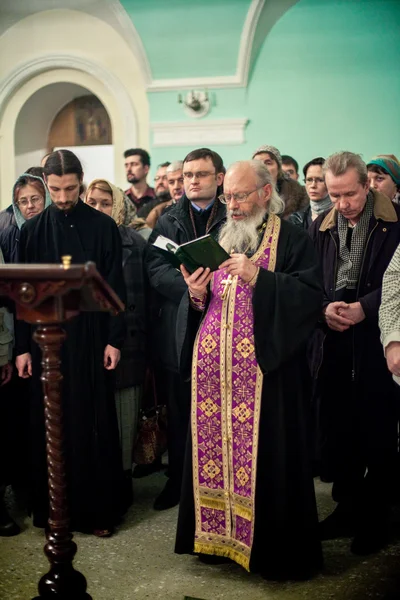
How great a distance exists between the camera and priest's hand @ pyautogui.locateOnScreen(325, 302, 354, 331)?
3.78m

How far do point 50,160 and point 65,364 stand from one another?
3.62 ft

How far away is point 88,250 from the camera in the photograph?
158 inches

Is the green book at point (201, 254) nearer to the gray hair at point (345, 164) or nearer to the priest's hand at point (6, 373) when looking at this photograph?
the gray hair at point (345, 164)

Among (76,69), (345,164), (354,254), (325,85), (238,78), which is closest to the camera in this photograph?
(345,164)

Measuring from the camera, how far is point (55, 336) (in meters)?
2.63

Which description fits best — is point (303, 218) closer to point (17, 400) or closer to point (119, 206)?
point (119, 206)

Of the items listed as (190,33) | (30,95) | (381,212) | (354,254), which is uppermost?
(190,33)

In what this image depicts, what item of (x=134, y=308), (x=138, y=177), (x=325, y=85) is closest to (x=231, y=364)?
(x=134, y=308)

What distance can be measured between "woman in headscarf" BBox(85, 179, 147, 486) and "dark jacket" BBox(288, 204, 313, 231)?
117 centimetres

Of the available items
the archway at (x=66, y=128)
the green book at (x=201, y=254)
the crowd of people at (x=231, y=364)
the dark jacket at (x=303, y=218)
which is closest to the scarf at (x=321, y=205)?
the dark jacket at (x=303, y=218)

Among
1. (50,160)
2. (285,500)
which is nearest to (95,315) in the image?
(50,160)

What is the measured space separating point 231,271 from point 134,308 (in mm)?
1451

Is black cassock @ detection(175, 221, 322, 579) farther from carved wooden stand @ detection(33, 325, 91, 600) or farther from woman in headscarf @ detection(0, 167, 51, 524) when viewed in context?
woman in headscarf @ detection(0, 167, 51, 524)

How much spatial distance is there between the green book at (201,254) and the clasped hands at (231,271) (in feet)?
0.09
